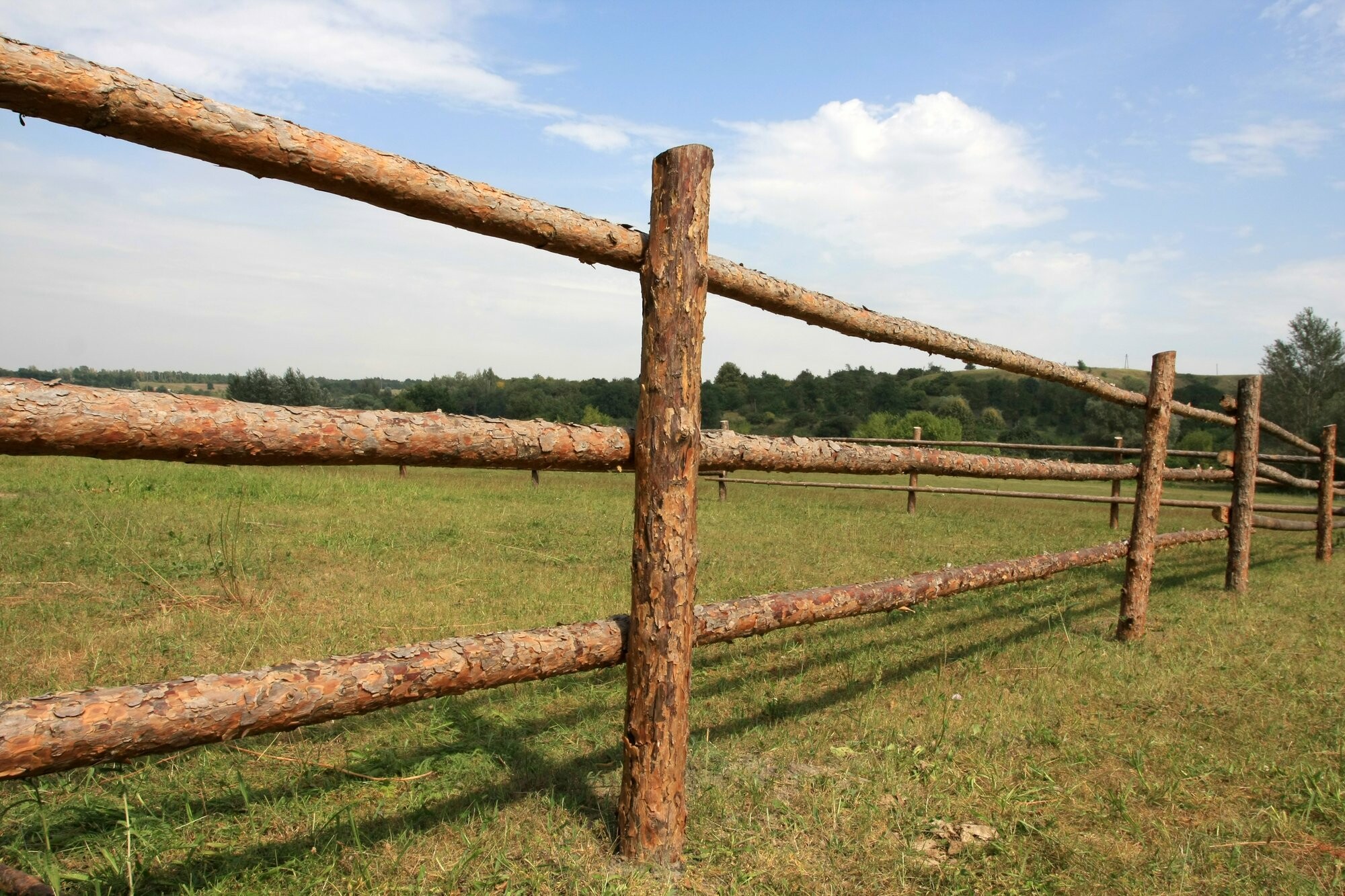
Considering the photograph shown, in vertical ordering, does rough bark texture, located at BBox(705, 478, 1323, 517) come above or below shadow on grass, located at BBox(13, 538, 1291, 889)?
above

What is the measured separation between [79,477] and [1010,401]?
3118 inches

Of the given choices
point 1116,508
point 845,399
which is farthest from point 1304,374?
point 1116,508

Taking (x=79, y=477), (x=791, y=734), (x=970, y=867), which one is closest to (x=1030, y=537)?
(x=791, y=734)

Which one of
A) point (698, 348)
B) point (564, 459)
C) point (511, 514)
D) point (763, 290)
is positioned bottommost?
point (511, 514)

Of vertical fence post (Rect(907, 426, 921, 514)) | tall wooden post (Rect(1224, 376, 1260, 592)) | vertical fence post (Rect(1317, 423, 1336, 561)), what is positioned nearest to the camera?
tall wooden post (Rect(1224, 376, 1260, 592))

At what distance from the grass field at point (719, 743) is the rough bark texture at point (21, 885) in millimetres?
72

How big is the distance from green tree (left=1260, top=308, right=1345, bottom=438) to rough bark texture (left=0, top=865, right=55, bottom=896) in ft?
169

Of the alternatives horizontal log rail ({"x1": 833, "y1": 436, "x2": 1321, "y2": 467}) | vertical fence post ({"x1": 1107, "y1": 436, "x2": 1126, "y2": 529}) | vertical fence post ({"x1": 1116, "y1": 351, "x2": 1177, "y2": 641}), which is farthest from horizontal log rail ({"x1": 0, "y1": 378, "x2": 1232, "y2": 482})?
vertical fence post ({"x1": 1107, "y1": 436, "x2": 1126, "y2": 529})

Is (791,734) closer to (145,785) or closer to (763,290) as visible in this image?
(763,290)

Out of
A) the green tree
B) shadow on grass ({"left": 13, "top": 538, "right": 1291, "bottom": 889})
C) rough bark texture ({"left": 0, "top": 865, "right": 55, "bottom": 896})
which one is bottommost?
shadow on grass ({"left": 13, "top": 538, "right": 1291, "bottom": 889})

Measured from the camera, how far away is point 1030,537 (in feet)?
32.6

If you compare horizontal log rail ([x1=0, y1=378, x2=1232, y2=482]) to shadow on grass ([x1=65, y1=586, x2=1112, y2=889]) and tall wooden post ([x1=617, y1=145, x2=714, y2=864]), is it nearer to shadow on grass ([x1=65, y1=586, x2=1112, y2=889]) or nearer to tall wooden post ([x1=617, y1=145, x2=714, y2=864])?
tall wooden post ([x1=617, y1=145, x2=714, y2=864])

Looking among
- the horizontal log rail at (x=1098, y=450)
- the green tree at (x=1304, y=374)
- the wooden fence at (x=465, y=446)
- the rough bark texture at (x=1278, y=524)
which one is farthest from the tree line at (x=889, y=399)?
the wooden fence at (x=465, y=446)

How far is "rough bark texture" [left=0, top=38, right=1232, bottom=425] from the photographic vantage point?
141 centimetres
